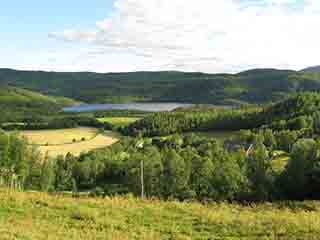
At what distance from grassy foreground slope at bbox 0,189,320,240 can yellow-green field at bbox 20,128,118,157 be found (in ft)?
329

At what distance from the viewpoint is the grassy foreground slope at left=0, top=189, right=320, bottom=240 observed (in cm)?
1296

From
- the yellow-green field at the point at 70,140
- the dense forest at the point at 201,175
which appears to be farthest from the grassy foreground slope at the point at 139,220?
the yellow-green field at the point at 70,140

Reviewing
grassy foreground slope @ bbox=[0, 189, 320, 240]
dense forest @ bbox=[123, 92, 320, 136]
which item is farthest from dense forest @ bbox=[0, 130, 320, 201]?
dense forest @ bbox=[123, 92, 320, 136]

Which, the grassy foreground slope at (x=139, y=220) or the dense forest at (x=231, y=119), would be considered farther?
the dense forest at (x=231, y=119)

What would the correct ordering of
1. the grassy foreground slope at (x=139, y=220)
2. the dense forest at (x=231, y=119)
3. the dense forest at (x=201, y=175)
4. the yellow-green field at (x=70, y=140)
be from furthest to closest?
1. the dense forest at (x=231, y=119)
2. the yellow-green field at (x=70, y=140)
3. the dense forest at (x=201, y=175)
4. the grassy foreground slope at (x=139, y=220)

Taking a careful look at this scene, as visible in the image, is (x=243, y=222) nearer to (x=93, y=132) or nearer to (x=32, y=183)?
(x=32, y=183)

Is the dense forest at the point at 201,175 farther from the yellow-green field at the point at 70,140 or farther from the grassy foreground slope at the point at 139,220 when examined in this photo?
the yellow-green field at the point at 70,140

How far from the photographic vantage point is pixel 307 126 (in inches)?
5049

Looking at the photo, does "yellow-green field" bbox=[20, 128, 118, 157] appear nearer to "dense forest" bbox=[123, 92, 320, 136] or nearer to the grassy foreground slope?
"dense forest" bbox=[123, 92, 320, 136]

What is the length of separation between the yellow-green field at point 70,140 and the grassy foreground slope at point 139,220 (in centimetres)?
10017

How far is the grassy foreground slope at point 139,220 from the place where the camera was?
13.0 m

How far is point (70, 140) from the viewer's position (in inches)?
5458

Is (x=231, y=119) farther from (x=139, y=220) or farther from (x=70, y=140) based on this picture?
(x=139, y=220)

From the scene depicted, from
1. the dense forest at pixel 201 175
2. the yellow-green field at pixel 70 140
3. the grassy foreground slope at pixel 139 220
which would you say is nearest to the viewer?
the grassy foreground slope at pixel 139 220
